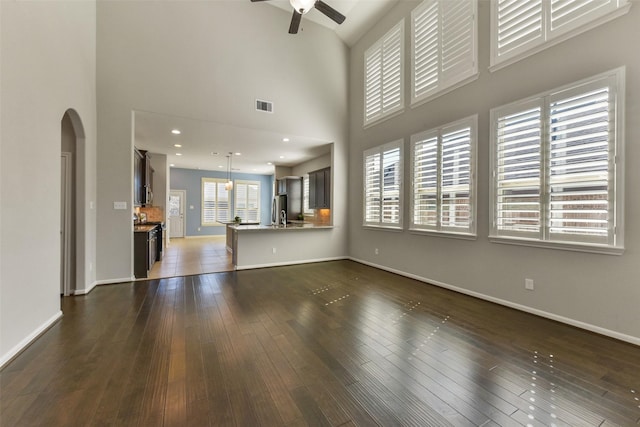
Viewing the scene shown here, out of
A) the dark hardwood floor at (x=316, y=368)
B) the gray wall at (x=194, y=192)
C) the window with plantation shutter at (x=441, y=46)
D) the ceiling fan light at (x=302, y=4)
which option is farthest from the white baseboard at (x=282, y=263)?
the gray wall at (x=194, y=192)

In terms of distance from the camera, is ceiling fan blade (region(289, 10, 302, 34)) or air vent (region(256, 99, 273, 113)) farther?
air vent (region(256, 99, 273, 113))

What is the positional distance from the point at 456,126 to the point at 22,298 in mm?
5487

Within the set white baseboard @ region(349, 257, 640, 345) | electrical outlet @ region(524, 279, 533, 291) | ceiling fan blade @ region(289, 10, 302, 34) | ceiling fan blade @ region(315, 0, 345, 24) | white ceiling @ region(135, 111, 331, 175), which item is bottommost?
white baseboard @ region(349, 257, 640, 345)

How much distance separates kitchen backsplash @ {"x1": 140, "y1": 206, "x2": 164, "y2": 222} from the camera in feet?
26.2

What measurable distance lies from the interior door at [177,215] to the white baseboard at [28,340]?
833 cm

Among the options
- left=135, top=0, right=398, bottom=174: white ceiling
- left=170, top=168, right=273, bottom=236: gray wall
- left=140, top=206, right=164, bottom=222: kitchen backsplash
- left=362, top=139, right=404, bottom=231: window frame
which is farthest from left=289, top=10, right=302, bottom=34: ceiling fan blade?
left=170, top=168, right=273, bottom=236: gray wall

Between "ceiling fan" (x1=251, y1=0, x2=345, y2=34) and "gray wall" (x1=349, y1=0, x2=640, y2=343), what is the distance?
181 centimetres

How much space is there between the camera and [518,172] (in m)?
3.22

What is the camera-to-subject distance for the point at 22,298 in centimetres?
232

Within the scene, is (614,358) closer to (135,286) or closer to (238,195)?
(135,286)

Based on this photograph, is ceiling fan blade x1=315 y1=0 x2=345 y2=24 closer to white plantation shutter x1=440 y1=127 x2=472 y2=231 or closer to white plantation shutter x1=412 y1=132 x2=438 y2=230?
white plantation shutter x1=412 y1=132 x2=438 y2=230

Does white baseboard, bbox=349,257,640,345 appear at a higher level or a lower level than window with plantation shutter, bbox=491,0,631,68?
lower

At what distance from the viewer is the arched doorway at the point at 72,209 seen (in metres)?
3.74

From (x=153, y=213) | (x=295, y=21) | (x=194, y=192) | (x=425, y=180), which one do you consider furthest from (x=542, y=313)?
(x=194, y=192)
